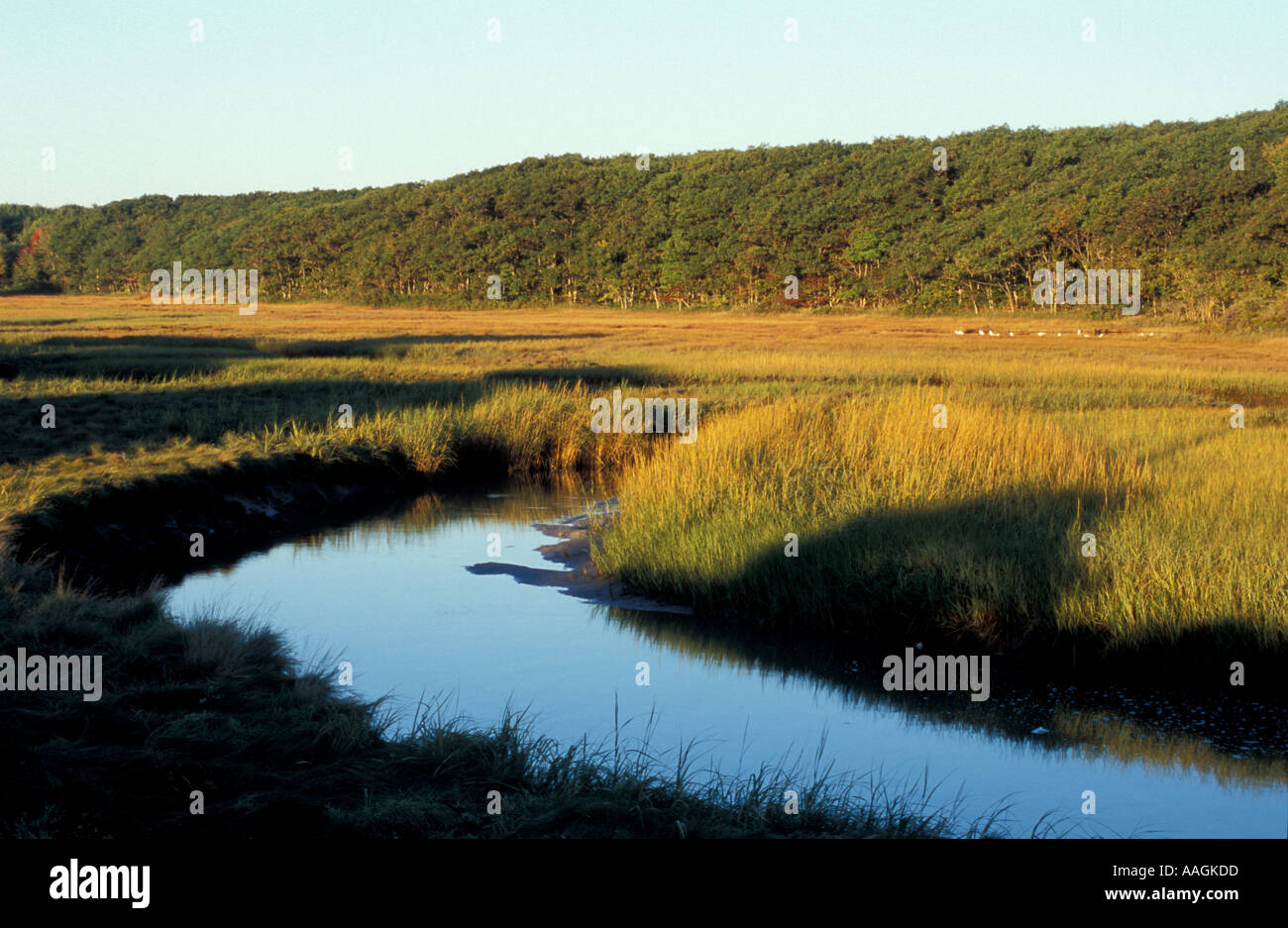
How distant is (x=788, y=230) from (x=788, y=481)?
225 ft

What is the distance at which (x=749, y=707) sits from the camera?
7.80 m

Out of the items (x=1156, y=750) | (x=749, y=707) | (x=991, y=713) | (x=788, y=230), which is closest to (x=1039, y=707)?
(x=991, y=713)

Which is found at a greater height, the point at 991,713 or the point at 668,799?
the point at 668,799

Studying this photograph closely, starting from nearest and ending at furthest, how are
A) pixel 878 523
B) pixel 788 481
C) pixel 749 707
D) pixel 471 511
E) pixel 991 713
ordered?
pixel 991 713 < pixel 749 707 < pixel 878 523 < pixel 788 481 < pixel 471 511

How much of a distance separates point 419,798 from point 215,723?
142 centimetres

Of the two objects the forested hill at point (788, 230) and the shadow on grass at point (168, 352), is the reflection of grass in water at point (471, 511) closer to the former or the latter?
the shadow on grass at point (168, 352)

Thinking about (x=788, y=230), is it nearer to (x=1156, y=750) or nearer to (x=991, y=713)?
(x=991, y=713)

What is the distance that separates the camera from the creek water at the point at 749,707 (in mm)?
6188

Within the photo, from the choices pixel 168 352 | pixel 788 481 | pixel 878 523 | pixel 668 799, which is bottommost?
pixel 668 799

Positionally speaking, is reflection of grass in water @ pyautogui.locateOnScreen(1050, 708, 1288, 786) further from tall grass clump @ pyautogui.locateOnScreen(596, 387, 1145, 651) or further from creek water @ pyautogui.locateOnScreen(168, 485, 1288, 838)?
tall grass clump @ pyautogui.locateOnScreen(596, 387, 1145, 651)

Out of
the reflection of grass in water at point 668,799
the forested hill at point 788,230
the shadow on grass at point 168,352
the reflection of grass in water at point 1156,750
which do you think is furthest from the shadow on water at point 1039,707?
the forested hill at point 788,230

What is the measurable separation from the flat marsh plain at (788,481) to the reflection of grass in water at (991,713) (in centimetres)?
46

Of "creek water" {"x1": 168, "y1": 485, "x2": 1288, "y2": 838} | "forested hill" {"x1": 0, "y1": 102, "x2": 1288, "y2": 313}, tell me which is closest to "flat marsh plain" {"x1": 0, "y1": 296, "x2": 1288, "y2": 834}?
"creek water" {"x1": 168, "y1": 485, "x2": 1288, "y2": 838}
